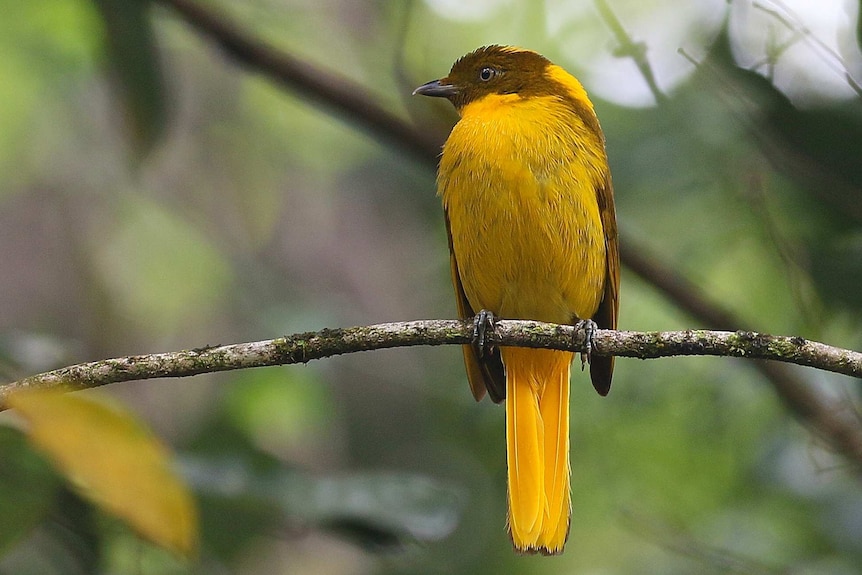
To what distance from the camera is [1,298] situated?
7.02 metres

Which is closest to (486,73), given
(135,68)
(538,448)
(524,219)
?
(524,219)

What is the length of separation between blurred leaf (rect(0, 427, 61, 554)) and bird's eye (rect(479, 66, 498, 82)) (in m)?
2.50

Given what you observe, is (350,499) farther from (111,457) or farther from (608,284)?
(111,457)

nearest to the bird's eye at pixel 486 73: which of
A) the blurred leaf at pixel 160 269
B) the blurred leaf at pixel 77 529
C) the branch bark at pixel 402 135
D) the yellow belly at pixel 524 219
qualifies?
the branch bark at pixel 402 135

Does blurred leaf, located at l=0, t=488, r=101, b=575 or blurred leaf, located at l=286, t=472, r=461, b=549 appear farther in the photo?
blurred leaf, located at l=286, t=472, r=461, b=549

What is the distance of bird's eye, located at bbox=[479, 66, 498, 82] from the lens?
4340mm

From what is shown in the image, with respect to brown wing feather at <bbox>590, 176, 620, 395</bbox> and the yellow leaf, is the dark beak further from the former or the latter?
the yellow leaf

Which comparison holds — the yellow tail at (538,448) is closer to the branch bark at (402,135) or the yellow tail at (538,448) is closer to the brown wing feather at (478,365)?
the brown wing feather at (478,365)

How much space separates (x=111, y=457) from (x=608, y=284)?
2.74 meters

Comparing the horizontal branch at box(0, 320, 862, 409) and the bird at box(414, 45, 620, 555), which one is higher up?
the bird at box(414, 45, 620, 555)

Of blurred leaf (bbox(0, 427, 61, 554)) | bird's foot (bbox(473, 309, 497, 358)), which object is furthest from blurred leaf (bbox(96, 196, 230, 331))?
blurred leaf (bbox(0, 427, 61, 554))

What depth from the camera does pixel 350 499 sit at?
3.43 meters

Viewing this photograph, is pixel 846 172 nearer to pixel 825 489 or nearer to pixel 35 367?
pixel 825 489

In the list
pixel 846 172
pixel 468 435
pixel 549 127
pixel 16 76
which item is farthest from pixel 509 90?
pixel 16 76
